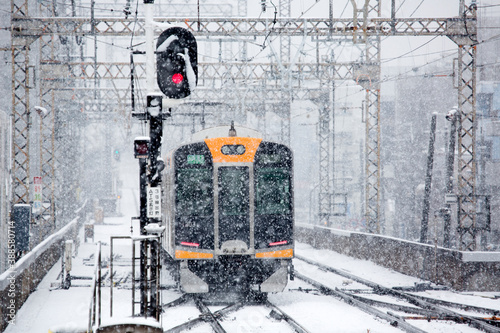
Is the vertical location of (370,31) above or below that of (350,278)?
above

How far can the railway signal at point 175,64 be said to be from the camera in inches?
267

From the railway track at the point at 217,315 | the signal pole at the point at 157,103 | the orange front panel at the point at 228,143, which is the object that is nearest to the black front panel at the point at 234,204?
the orange front panel at the point at 228,143

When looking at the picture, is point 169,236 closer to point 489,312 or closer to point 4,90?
point 489,312

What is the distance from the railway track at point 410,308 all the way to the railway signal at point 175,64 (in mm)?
4782

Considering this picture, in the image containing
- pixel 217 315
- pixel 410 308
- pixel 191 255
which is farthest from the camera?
pixel 191 255

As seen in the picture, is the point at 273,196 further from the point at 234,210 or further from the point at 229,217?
the point at 229,217

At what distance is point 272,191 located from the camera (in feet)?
36.1

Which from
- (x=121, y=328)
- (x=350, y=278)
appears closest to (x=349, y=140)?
(x=350, y=278)

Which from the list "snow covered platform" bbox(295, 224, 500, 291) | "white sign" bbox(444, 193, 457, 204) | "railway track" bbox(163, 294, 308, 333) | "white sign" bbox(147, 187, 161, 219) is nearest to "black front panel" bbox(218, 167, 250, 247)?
"railway track" bbox(163, 294, 308, 333)

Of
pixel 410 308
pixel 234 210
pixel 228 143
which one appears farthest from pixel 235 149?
pixel 410 308

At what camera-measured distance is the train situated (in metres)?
10.6

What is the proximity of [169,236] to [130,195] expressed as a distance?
210ft

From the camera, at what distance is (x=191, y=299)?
446 inches

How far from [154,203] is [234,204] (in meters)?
3.90
